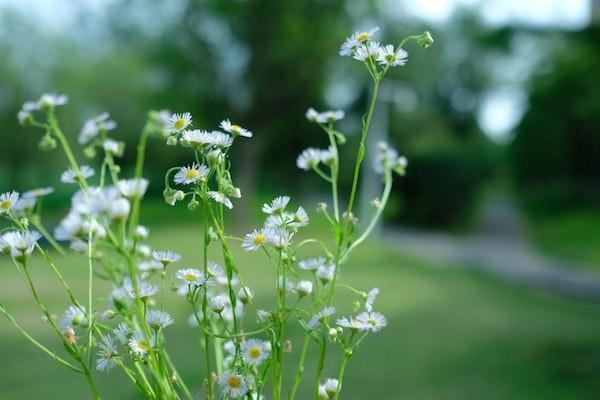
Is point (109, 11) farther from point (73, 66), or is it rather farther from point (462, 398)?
point (462, 398)

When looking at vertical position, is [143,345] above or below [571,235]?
below

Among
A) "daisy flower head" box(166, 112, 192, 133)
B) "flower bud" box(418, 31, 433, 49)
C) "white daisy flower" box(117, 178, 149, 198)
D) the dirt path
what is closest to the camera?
"white daisy flower" box(117, 178, 149, 198)

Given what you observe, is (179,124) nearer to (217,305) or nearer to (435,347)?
(217,305)

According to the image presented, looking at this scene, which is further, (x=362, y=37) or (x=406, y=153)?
(x=406, y=153)

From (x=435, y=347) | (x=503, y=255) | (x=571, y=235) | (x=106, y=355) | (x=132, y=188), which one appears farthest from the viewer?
(x=571, y=235)

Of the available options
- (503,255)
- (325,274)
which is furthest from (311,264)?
Result: (503,255)

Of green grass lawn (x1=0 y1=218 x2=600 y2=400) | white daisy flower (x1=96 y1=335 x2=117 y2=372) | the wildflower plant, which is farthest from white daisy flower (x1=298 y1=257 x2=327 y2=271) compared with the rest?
green grass lawn (x1=0 y1=218 x2=600 y2=400)

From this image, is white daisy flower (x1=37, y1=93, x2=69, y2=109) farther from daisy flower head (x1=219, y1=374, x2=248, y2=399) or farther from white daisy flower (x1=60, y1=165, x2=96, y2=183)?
daisy flower head (x1=219, y1=374, x2=248, y2=399)
